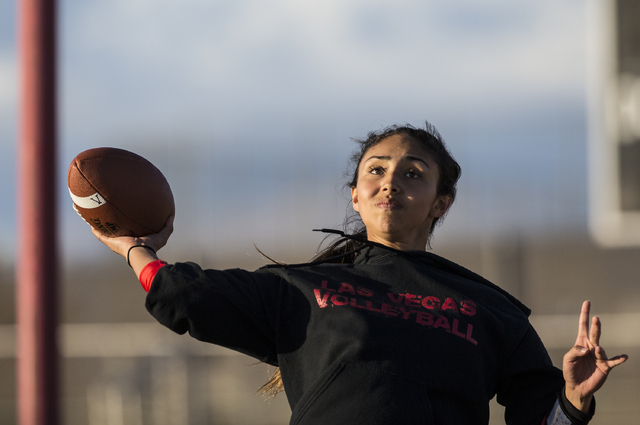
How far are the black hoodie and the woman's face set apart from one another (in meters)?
0.08

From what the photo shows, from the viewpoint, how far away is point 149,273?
4.95 feet

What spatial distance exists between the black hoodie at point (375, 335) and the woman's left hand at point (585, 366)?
0.34 feet

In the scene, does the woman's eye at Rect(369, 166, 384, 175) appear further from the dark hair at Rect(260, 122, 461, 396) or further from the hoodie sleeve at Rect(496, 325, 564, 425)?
the hoodie sleeve at Rect(496, 325, 564, 425)

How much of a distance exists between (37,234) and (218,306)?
1094 millimetres

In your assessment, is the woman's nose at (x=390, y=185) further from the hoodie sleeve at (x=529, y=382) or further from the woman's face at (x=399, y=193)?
the hoodie sleeve at (x=529, y=382)

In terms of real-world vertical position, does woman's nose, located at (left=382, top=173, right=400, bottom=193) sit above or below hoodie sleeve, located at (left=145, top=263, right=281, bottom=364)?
above

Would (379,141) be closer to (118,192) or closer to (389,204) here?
(389,204)

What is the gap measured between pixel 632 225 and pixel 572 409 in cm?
648

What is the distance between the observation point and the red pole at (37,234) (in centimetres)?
231

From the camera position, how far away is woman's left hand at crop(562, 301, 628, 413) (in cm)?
150

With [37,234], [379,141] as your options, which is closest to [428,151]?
[379,141]

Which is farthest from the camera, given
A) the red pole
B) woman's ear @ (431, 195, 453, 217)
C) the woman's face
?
the red pole

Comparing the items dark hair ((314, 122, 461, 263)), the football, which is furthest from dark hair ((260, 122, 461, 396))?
the football

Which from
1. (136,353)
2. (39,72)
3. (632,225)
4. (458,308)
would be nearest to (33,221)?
(39,72)
